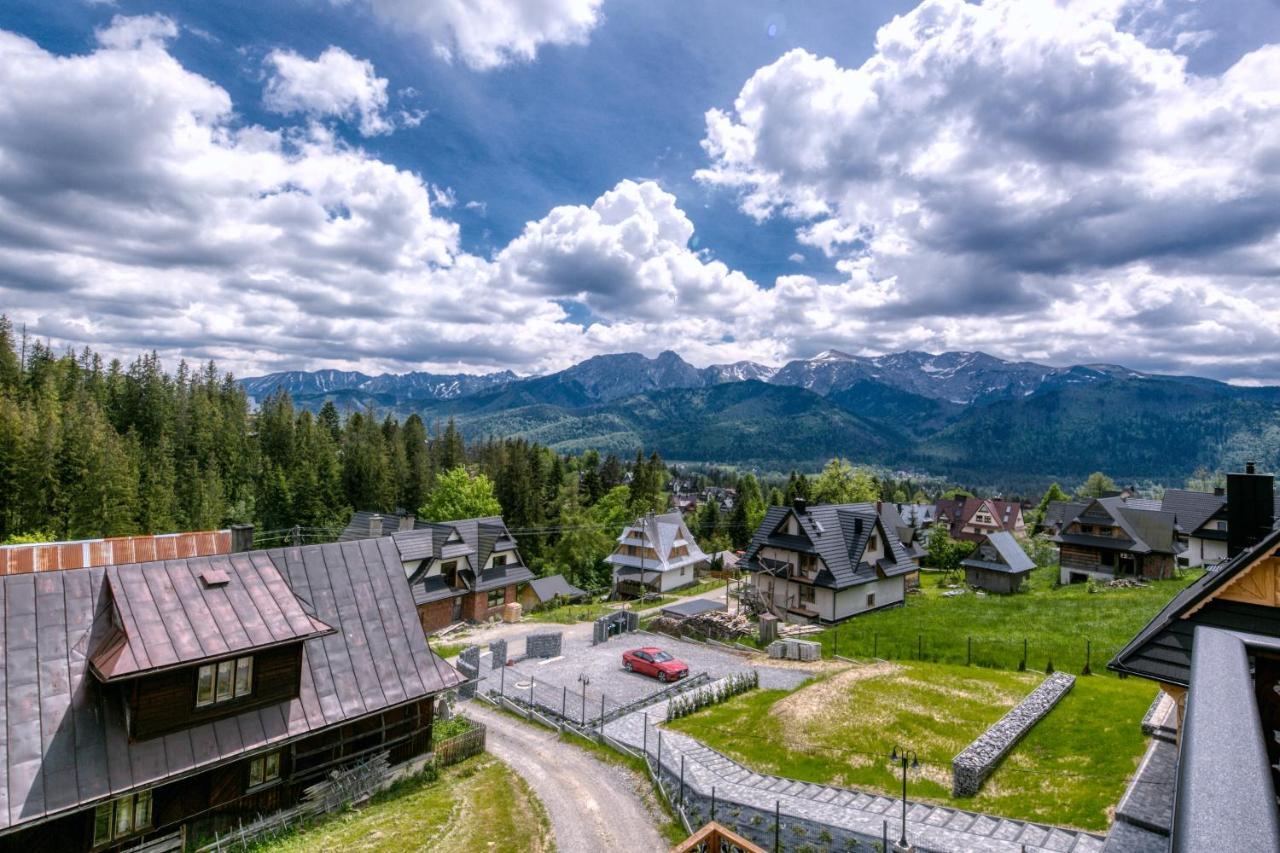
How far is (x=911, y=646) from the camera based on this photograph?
35.4 meters

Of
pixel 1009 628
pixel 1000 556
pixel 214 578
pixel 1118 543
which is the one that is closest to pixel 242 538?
pixel 214 578

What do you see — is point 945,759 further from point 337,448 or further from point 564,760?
point 337,448

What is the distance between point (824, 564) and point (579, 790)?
2731 centimetres

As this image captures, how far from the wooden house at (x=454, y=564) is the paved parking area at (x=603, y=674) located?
12.0m

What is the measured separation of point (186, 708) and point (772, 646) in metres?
27.6

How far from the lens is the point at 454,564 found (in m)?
52.5

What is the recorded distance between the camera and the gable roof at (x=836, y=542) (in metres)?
44.6

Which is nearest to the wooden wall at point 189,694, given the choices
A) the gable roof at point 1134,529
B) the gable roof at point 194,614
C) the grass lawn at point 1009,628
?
the gable roof at point 194,614

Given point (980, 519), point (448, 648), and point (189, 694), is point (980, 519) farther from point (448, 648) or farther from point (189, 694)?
point (189, 694)

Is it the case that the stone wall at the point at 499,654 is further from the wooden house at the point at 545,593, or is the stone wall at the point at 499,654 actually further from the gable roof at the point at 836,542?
the wooden house at the point at 545,593

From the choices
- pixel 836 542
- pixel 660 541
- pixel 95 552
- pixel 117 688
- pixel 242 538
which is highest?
pixel 242 538

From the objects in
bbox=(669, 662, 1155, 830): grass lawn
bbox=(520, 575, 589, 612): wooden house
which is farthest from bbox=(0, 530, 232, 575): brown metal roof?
bbox=(520, 575, 589, 612): wooden house

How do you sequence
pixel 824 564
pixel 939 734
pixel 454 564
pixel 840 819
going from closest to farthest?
pixel 840 819 → pixel 939 734 → pixel 824 564 → pixel 454 564

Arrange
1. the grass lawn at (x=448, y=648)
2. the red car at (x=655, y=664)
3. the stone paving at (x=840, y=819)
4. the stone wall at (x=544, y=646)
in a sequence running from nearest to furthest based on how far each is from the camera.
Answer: the stone paving at (x=840, y=819), the red car at (x=655, y=664), the stone wall at (x=544, y=646), the grass lawn at (x=448, y=648)
